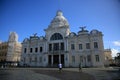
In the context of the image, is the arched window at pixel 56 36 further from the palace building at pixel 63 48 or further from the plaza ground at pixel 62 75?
the plaza ground at pixel 62 75

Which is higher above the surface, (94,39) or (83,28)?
(83,28)

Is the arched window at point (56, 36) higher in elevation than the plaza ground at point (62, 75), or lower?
higher

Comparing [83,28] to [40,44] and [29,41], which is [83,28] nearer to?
[40,44]

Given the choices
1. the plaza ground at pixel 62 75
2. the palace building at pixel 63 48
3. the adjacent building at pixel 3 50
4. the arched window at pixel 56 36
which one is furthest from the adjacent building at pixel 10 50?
the plaza ground at pixel 62 75

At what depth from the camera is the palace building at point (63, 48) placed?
132 ft

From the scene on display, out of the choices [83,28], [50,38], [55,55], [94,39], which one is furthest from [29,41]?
[94,39]

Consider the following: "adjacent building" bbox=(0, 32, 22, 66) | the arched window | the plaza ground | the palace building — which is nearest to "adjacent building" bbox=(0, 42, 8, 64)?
"adjacent building" bbox=(0, 32, 22, 66)

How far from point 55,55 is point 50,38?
702 cm

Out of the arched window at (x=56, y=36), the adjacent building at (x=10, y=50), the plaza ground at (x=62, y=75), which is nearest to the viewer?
the plaza ground at (x=62, y=75)

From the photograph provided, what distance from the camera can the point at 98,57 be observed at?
39.0m

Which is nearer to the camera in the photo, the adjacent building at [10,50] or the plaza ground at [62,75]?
the plaza ground at [62,75]

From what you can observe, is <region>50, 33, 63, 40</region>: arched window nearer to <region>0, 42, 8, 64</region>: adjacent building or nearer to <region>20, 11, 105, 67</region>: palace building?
<region>20, 11, 105, 67</region>: palace building

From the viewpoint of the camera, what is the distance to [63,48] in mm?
45594

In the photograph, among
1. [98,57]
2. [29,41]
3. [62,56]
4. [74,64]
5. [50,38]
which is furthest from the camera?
[29,41]
